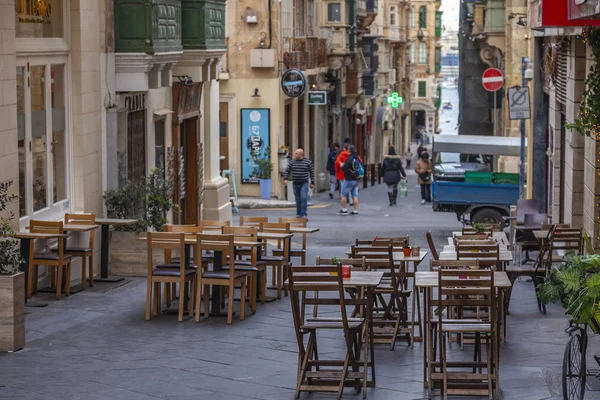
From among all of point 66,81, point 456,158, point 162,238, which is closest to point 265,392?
point 162,238

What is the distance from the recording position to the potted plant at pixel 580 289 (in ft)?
33.2

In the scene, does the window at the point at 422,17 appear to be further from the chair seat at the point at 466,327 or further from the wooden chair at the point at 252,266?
the chair seat at the point at 466,327

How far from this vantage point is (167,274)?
14500 millimetres

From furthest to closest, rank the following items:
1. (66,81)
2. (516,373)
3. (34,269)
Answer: (66,81), (34,269), (516,373)

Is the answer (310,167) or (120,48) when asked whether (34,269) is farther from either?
(310,167)

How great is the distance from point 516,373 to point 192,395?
299cm

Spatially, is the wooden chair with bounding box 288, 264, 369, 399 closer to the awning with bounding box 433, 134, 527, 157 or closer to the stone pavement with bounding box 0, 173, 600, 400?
the stone pavement with bounding box 0, 173, 600, 400

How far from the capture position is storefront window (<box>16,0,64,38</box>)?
16141 millimetres

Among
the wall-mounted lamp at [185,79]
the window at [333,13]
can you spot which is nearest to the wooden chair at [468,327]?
the wall-mounted lamp at [185,79]

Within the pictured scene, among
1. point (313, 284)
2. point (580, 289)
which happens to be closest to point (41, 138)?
point (313, 284)

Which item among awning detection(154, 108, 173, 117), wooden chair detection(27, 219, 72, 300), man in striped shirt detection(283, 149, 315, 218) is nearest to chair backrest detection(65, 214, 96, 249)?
wooden chair detection(27, 219, 72, 300)

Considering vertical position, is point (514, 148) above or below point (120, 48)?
below

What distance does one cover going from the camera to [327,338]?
13539 millimetres

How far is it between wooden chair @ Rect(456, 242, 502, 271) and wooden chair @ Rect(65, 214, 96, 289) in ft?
15.9
